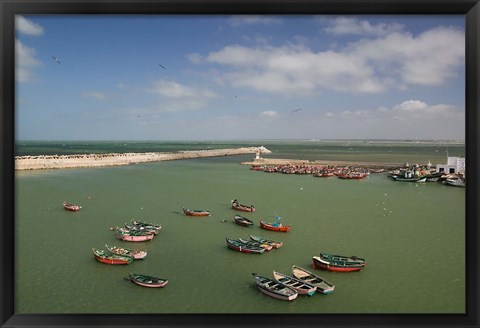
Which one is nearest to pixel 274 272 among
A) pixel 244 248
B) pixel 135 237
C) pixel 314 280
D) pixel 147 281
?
pixel 314 280

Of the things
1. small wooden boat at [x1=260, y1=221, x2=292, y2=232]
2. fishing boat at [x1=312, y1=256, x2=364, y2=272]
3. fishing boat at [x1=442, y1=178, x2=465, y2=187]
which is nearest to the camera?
fishing boat at [x1=312, y1=256, x2=364, y2=272]

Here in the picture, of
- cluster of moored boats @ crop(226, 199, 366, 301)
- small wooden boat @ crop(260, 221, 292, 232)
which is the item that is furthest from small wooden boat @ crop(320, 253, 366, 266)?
small wooden boat @ crop(260, 221, 292, 232)

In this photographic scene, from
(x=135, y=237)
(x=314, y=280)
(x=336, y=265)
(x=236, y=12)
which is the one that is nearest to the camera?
(x=236, y=12)

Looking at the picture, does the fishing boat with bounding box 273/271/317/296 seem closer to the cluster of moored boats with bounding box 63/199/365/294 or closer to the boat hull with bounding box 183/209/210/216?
the cluster of moored boats with bounding box 63/199/365/294

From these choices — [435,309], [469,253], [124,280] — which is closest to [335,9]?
[469,253]

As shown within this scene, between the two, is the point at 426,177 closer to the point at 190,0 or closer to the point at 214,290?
the point at 214,290

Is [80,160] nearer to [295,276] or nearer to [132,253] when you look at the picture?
[132,253]

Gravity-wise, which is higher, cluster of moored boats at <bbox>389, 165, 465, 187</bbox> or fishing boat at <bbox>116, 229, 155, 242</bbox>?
cluster of moored boats at <bbox>389, 165, 465, 187</bbox>
